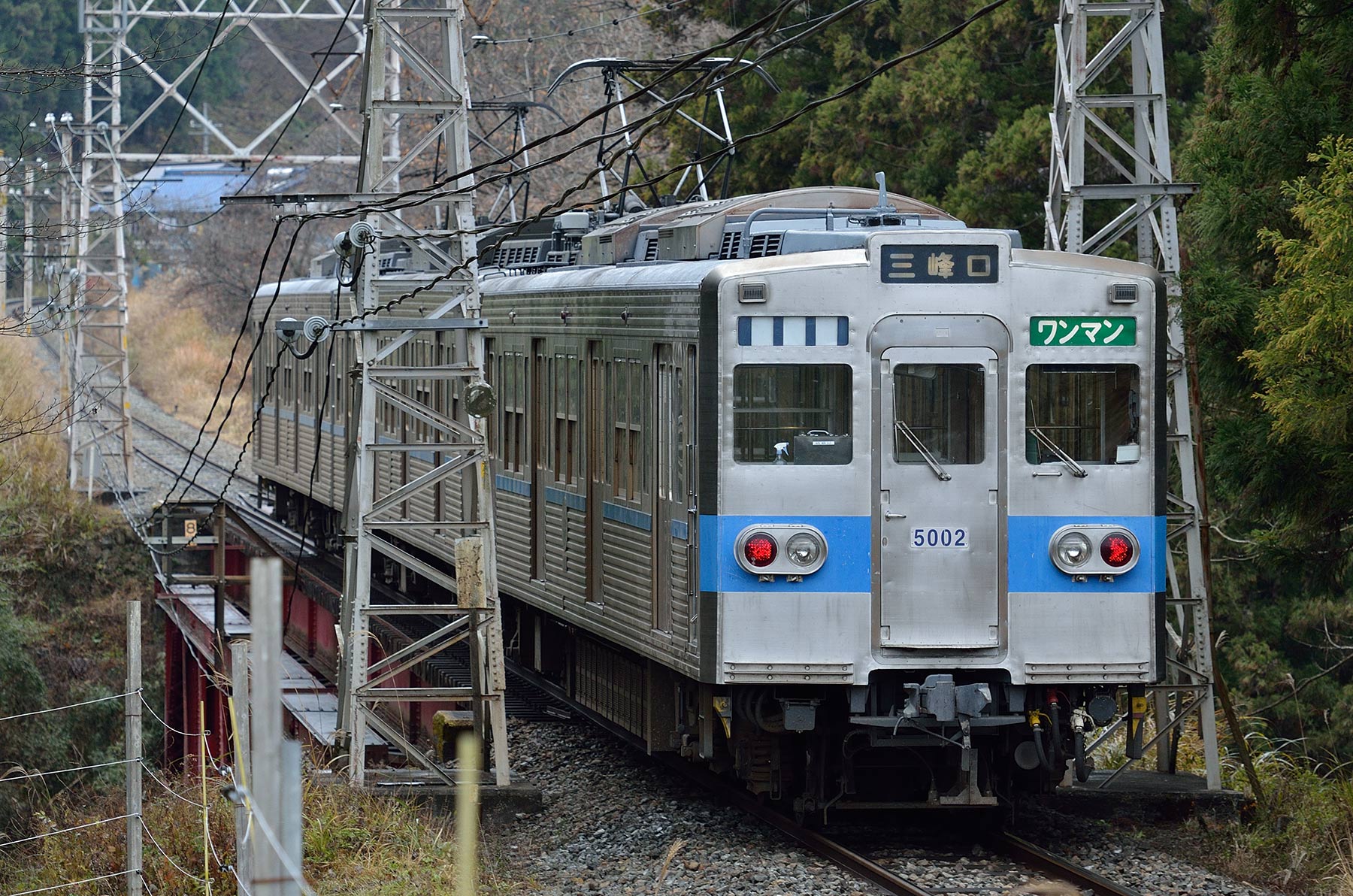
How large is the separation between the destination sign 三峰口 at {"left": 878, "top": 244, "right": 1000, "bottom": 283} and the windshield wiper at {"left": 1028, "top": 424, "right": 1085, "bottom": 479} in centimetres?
77

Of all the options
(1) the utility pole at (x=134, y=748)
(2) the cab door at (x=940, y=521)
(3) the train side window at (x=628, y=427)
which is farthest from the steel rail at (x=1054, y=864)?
(1) the utility pole at (x=134, y=748)

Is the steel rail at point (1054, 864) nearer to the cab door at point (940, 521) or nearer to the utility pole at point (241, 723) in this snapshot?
the cab door at point (940, 521)

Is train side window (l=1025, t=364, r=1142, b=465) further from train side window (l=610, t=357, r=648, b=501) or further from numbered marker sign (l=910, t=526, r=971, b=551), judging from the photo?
train side window (l=610, t=357, r=648, b=501)

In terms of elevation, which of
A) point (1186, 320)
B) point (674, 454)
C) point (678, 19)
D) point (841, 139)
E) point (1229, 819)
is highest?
Answer: point (678, 19)

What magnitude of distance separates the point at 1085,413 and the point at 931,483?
0.86m

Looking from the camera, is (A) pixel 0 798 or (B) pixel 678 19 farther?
(B) pixel 678 19

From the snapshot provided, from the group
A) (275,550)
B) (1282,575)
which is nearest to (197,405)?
(275,550)

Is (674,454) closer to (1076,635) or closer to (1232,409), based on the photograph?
(1076,635)

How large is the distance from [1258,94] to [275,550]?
1269cm

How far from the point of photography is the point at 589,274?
1191cm

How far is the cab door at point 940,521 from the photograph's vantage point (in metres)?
9.16

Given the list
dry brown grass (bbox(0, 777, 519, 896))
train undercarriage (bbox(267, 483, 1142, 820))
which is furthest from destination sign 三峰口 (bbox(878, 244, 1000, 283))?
dry brown grass (bbox(0, 777, 519, 896))

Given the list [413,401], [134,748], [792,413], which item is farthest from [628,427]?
[134,748]

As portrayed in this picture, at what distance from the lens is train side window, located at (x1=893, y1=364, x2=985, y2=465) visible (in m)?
9.26
